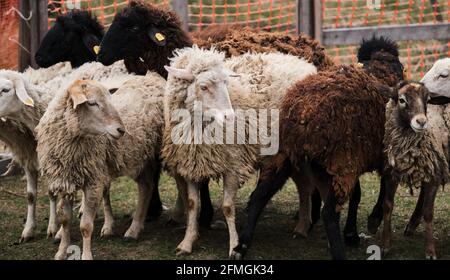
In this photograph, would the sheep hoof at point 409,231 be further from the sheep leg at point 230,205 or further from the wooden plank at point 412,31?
the wooden plank at point 412,31

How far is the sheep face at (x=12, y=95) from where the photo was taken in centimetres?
661

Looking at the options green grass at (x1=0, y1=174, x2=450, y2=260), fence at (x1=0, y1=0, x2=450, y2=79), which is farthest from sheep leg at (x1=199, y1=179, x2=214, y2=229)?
fence at (x1=0, y1=0, x2=450, y2=79)

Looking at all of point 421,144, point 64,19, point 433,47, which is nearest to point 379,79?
point 421,144

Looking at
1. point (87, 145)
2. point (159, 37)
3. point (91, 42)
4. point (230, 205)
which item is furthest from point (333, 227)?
point (91, 42)

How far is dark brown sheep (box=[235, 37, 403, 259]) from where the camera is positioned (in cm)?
585

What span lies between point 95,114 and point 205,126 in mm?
900

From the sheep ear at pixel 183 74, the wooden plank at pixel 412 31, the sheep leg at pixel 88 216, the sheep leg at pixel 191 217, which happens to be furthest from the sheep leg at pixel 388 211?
the wooden plank at pixel 412 31

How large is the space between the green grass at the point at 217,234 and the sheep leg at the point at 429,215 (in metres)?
0.13

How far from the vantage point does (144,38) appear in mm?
7293

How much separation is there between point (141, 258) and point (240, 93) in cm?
155

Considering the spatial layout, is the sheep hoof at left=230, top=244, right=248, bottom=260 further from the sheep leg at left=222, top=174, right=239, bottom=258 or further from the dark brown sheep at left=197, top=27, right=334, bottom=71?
the dark brown sheep at left=197, top=27, right=334, bottom=71

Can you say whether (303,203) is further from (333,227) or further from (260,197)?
(333,227)
